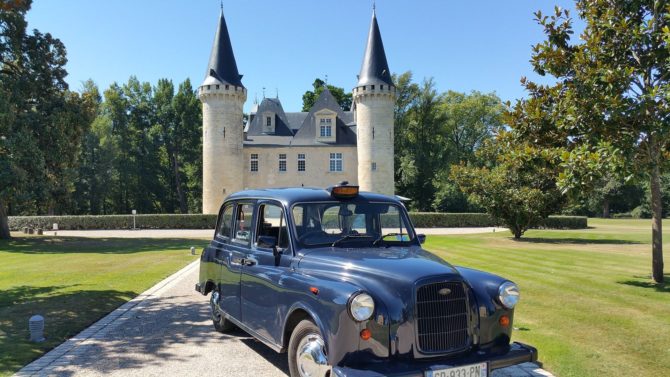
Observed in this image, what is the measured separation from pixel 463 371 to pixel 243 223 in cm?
350

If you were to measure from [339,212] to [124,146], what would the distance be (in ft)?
194

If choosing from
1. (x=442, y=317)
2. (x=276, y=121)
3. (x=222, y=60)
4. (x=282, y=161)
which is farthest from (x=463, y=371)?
(x=276, y=121)

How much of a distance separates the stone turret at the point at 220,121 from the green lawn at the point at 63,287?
76.3 ft

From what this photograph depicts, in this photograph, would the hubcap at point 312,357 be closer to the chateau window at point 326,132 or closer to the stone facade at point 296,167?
the stone facade at point 296,167

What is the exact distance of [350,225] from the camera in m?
5.34

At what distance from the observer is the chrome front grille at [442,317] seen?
3.92 meters

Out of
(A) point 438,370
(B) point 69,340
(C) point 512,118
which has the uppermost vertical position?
(C) point 512,118

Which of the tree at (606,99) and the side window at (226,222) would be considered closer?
the side window at (226,222)

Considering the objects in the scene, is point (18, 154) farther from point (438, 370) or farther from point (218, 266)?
point (438, 370)

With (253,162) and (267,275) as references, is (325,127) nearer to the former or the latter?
(253,162)

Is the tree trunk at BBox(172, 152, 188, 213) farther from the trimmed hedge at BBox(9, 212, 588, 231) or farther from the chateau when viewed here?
the trimmed hedge at BBox(9, 212, 588, 231)

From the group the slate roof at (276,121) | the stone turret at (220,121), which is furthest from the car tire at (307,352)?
the slate roof at (276,121)

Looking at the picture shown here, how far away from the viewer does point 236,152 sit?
45969mm

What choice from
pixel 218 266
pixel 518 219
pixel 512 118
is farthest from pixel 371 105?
pixel 218 266
